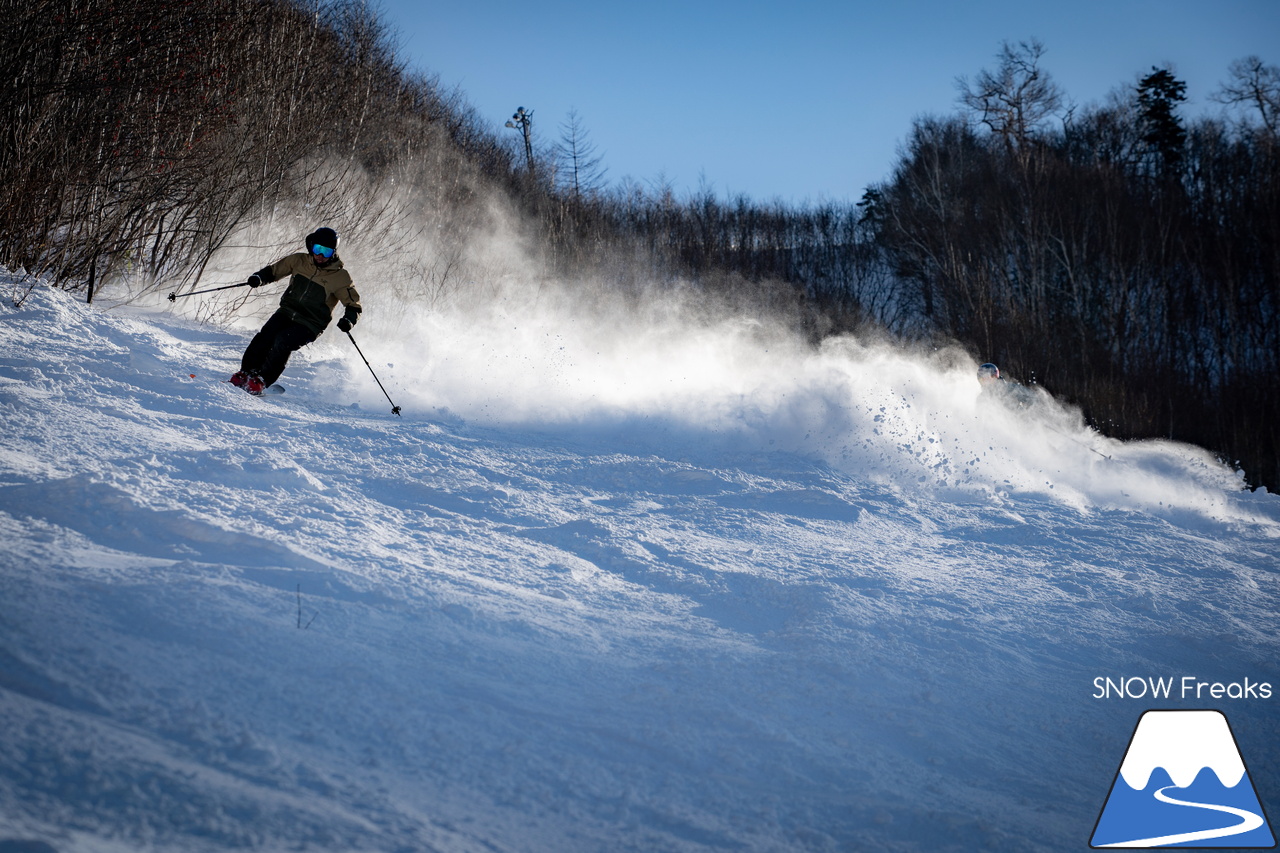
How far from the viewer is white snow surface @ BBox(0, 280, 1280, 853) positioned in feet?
5.86

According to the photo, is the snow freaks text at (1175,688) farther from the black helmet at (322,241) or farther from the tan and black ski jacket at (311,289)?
the black helmet at (322,241)

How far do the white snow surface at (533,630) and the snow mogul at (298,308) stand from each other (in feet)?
1.46

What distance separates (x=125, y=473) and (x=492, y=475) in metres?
2.25

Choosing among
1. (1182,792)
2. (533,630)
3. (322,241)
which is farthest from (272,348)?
(1182,792)

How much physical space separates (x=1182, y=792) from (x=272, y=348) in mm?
6693

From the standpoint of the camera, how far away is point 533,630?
286 cm

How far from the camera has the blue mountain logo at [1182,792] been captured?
7.75 ft

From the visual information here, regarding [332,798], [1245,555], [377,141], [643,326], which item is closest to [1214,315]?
[643,326]

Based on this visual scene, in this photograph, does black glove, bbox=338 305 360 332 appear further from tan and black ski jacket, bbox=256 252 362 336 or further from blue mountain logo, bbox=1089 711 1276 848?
blue mountain logo, bbox=1089 711 1276 848

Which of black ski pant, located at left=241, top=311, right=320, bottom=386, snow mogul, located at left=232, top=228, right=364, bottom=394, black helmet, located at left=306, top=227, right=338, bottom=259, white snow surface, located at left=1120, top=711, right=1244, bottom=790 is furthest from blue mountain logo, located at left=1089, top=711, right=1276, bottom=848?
black helmet, located at left=306, top=227, right=338, bottom=259

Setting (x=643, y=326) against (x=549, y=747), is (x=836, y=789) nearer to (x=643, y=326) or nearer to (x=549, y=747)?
(x=549, y=747)

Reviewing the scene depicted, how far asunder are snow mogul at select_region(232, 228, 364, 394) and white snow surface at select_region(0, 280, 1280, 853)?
1.46 ft

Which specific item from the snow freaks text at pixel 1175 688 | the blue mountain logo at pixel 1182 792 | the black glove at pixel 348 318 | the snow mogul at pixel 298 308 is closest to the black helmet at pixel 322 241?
the snow mogul at pixel 298 308

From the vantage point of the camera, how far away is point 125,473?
11.3ft
